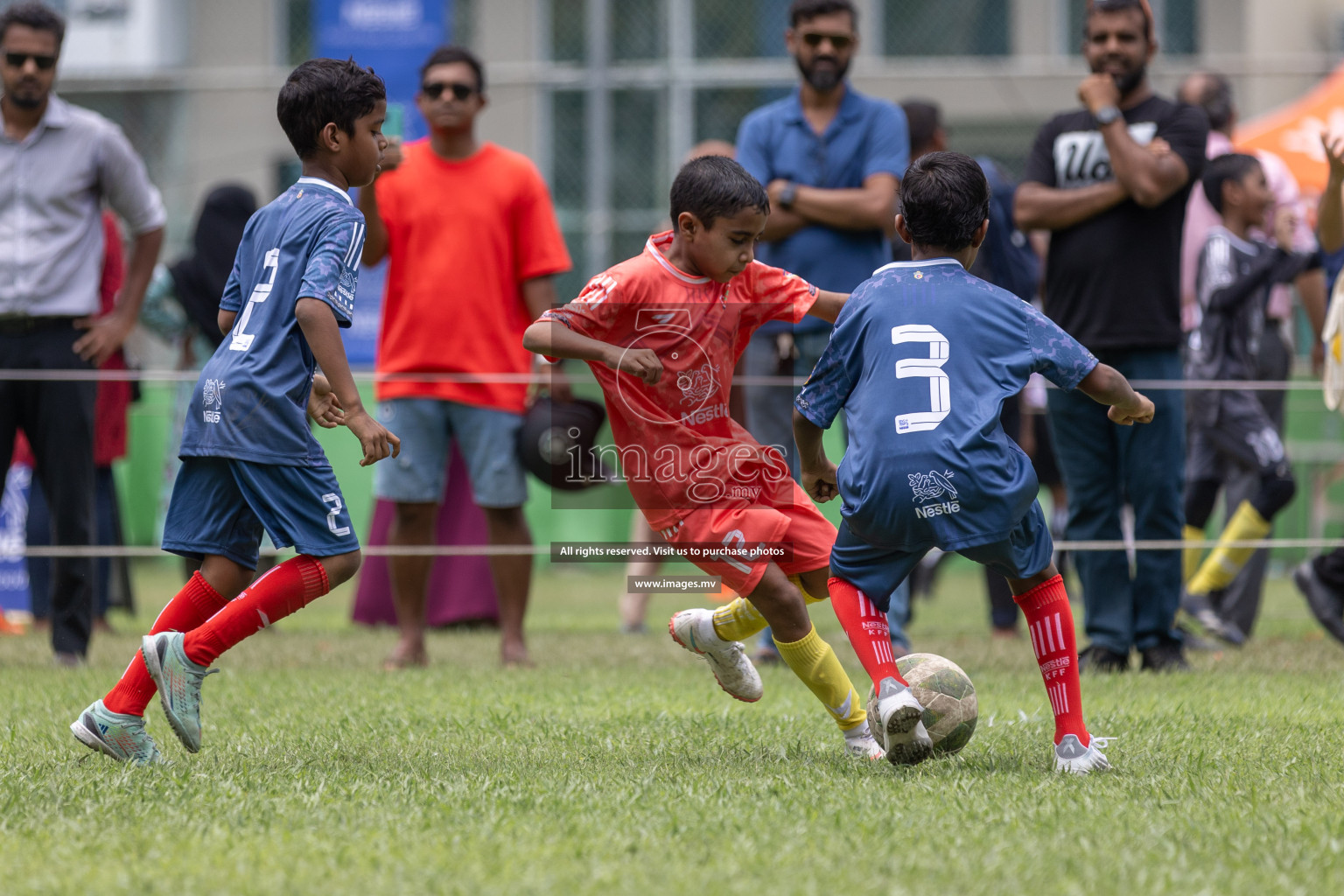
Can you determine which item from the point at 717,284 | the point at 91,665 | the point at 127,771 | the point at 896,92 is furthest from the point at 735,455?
the point at 896,92

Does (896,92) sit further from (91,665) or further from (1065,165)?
(91,665)

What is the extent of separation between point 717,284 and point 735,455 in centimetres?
46

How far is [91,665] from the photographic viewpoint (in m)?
6.01

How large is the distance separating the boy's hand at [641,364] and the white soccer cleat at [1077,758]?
4.17 feet

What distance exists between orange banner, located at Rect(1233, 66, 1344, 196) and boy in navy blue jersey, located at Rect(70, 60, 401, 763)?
8748 mm

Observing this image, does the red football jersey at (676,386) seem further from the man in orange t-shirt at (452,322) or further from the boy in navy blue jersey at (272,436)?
the man in orange t-shirt at (452,322)

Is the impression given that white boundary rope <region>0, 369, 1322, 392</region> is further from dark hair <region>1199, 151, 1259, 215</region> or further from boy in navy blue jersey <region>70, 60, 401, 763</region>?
boy in navy blue jersey <region>70, 60, 401, 763</region>

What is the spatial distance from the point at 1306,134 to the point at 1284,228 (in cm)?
430

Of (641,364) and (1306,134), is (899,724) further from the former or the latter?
(1306,134)

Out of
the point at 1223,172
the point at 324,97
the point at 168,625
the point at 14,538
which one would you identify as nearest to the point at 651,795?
the point at 168,625

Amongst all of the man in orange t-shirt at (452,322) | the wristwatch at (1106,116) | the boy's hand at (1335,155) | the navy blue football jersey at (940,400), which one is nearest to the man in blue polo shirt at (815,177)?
the wristwatch at (1106,116)

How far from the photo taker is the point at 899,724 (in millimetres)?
3514

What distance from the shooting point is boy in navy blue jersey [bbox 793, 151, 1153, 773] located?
11.6 ft

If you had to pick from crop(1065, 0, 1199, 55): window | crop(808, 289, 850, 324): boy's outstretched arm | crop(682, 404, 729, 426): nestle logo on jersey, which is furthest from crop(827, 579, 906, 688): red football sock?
crop(1065, 0, 1199, 55): window
